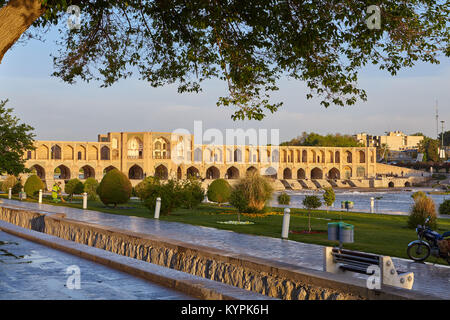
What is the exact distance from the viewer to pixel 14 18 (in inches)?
228

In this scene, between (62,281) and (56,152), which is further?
(56,152)

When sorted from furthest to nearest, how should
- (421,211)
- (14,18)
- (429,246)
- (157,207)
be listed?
(157,207)
(421,211)
(429,246)
(14,18)

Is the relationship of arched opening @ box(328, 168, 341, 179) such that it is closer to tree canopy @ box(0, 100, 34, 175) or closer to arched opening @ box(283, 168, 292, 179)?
arched opening @ box(283, 168, 292, 179)

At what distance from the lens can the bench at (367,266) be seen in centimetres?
406

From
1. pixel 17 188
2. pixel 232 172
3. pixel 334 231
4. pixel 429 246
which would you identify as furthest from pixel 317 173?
pixel 334 231

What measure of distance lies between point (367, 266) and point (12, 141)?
18.2m

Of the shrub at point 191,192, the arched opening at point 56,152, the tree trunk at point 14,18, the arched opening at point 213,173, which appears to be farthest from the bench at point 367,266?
the arched opening at point 213,173

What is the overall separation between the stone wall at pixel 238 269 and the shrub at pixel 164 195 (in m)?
6.97

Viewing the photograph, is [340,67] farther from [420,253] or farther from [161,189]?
[161,189]

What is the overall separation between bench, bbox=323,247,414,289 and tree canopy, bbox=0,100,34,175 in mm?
16486

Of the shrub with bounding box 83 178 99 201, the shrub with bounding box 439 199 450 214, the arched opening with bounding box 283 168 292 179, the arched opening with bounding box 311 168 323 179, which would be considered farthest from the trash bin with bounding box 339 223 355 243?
the arched opening with bounding box 311 168 323 179

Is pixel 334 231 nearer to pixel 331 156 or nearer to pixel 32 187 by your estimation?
pixel 32 187
